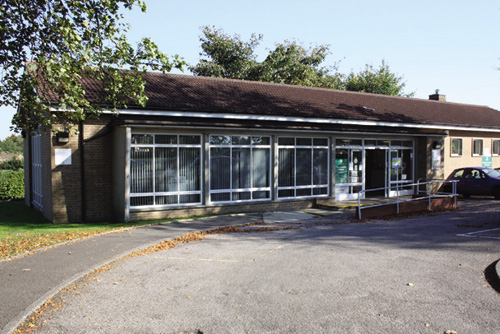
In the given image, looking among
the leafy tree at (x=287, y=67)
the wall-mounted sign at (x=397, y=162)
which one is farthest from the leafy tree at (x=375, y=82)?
the wall-mounted sign at (x=397, y=162)

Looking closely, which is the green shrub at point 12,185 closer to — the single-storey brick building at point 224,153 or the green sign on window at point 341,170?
the single-storey brick building at point 224,153

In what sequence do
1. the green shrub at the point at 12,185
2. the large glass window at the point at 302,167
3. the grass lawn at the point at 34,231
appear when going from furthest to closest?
1. the green shrub at the point at 12,185
2. the large glass window at the point at 302,167
3. the grass lawn at the point at 34,231

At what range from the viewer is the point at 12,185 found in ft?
82.8

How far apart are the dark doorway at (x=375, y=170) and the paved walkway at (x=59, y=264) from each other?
10.0 m

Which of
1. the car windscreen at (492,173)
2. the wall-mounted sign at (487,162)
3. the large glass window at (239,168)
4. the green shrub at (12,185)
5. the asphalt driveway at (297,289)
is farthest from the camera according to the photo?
the wall-mounted sign at (487,162)

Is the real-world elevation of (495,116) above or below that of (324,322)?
above

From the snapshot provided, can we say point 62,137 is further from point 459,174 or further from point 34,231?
point 459,174

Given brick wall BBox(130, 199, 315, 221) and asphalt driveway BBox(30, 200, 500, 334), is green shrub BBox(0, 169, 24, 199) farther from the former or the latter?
asphalt driveway BBox(30, 200, 500, 334)

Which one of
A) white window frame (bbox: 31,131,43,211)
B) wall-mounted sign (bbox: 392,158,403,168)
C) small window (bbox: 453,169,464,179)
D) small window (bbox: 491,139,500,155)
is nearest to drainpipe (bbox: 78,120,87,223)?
white window frame (bbox: 31,131,43,211)

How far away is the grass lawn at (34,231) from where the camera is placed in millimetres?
10133

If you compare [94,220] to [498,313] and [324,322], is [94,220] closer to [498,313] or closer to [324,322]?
[324,322]

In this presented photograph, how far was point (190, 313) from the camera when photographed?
226 inches

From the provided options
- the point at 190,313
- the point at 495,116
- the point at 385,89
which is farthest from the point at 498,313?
the point at 385,89

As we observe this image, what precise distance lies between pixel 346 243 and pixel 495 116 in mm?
23913
